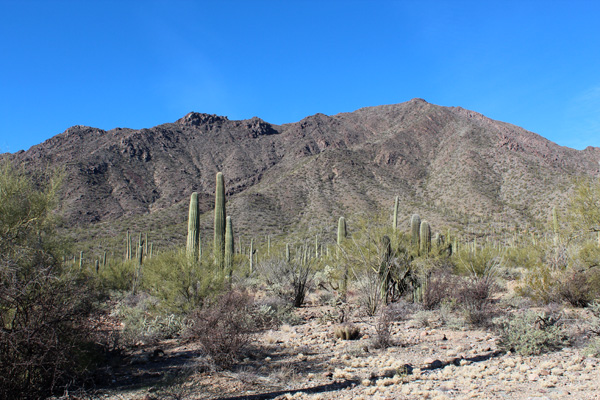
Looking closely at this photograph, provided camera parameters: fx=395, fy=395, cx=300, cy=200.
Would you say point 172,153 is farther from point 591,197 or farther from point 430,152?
point 591,197

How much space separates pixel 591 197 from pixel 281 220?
37773 millimetres

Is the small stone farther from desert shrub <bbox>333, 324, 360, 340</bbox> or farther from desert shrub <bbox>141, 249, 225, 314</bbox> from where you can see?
desert shrub <bbox>141, 249, 225, 314</bbox>

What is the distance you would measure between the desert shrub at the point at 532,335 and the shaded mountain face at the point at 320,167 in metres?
33.0

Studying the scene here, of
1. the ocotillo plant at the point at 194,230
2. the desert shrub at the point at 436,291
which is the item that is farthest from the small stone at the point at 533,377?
the ocotillo plant at the point at 194,230

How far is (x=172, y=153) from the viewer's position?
270 ft

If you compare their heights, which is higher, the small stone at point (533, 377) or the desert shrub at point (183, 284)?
the desert shrub at point (183, 284)

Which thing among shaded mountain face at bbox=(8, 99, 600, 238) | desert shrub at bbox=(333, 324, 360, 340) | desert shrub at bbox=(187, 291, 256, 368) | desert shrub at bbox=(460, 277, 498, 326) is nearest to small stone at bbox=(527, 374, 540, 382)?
desert shrub at bbox=(460, 277, 498, 326)

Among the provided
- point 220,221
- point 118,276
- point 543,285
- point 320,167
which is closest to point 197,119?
point 320,167

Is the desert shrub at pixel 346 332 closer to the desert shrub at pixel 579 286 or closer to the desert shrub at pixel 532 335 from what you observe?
the desert shrub at pixel 532 335

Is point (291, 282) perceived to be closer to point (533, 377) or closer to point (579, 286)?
point (579, 286)

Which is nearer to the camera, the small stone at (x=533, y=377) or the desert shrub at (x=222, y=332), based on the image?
the small stone at (x=533, y=377)

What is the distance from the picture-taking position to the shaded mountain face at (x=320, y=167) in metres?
49.2

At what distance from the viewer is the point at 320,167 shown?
201 feet

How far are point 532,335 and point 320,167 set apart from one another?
5510 centimetres
